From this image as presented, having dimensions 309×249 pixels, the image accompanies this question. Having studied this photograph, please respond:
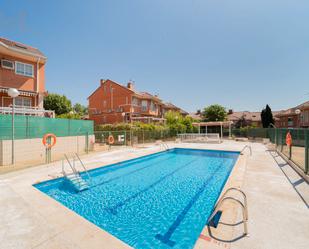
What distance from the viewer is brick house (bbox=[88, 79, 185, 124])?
28.7 m

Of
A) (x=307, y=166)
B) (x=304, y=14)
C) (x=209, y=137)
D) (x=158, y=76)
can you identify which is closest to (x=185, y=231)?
(x=307, y=166)

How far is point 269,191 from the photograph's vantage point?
5445mm

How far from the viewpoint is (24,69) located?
48.8 ft

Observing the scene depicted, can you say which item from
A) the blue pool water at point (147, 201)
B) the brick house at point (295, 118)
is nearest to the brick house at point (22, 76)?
the blue pool water at point (147, 201)

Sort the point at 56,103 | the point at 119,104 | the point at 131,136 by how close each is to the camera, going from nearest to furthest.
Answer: the point at 131,136 → the point at 119,104 → the point at 56,103

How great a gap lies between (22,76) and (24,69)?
73 cm

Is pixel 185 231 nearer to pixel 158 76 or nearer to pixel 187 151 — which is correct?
pixel 187 151

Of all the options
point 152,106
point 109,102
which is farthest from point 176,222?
point 152,106

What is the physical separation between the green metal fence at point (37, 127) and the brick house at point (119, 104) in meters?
12.0

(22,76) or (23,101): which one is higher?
(22,76)

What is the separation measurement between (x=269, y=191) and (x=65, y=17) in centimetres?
Result: 1600

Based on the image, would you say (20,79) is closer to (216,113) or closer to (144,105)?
(144,105)

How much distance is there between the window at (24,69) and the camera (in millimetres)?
14430

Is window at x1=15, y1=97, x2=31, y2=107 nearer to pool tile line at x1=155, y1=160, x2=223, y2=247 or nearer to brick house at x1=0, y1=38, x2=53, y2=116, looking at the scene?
brick house at x1=0, y1=38, x2=53, y2=116
